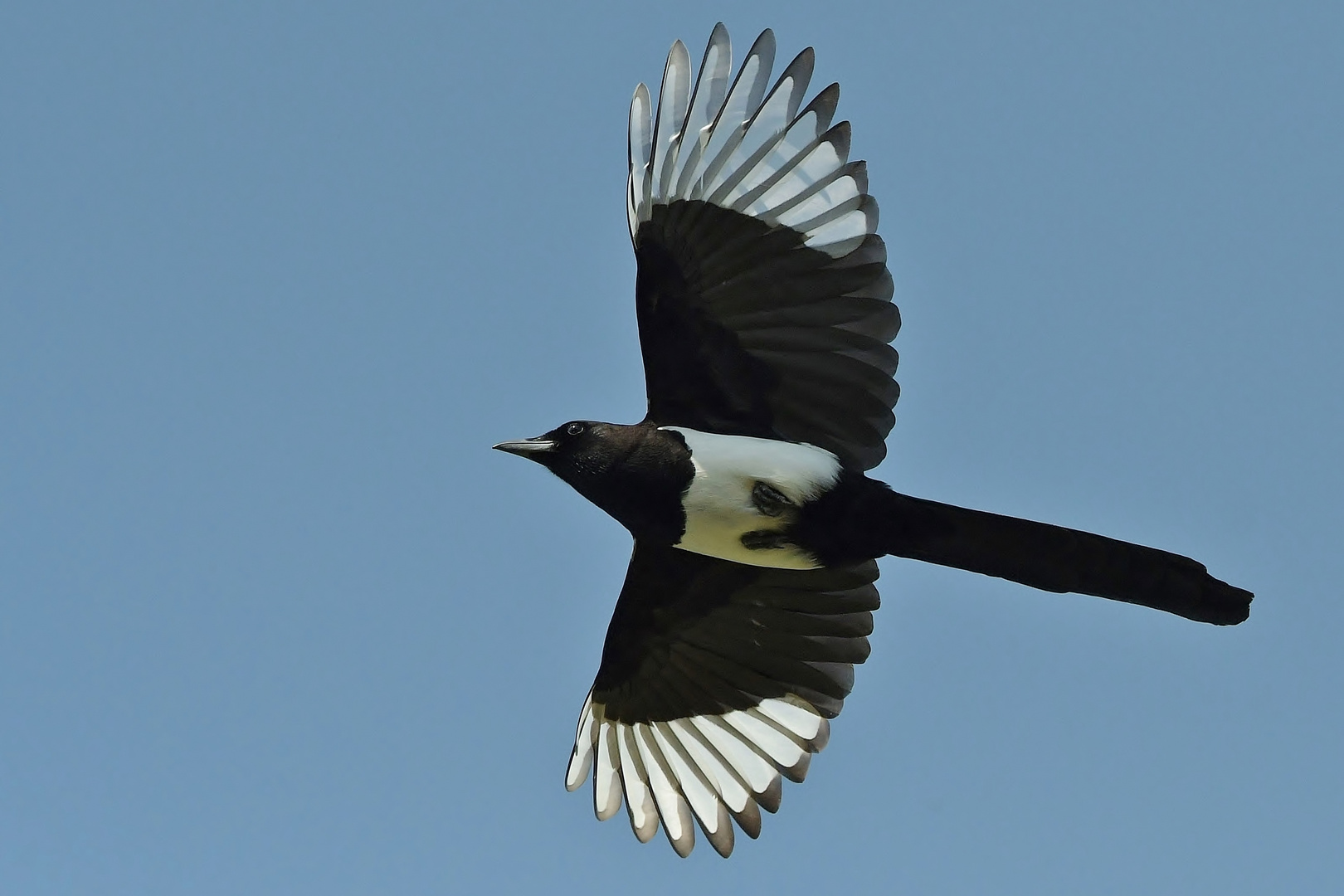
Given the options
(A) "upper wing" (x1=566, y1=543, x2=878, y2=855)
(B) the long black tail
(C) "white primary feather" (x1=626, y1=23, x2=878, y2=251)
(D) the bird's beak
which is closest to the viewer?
(B) the long black tail

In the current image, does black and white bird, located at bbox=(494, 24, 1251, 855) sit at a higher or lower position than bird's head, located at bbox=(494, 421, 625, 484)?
higher

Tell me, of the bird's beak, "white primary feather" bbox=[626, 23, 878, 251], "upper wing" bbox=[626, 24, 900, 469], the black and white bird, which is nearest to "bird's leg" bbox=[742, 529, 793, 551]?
the black and white bird

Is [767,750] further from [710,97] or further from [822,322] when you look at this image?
[710,97]

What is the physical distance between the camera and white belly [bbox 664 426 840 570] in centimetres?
619

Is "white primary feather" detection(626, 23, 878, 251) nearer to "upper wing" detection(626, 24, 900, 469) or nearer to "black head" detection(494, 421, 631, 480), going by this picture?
"upper wing" detection(626, 24, 900, 469)

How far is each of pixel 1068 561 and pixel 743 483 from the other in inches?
48.7

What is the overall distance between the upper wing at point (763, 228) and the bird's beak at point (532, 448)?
618 millimetres

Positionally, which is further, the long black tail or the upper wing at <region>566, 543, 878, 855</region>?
the upper wing at <region>566, 543, 878, 855</region>

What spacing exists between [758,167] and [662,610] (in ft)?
6.44

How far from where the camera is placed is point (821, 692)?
682 centimetres

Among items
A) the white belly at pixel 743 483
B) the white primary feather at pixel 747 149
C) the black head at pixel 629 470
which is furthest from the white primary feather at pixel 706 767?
the white primary feather at pixel 747 149

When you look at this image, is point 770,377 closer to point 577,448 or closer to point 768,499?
point 768,499

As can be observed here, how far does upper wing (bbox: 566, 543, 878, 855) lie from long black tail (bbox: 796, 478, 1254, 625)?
2.06 ft

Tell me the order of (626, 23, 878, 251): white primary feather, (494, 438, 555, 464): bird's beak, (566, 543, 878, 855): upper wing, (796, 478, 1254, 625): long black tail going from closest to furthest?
(796, 478, 1254, 625): long black tail < (626, 23, 878, 251): white primary feather < (494, 438, 555, 464): bird's beak < (566, 543, 878, 855): upper wing
